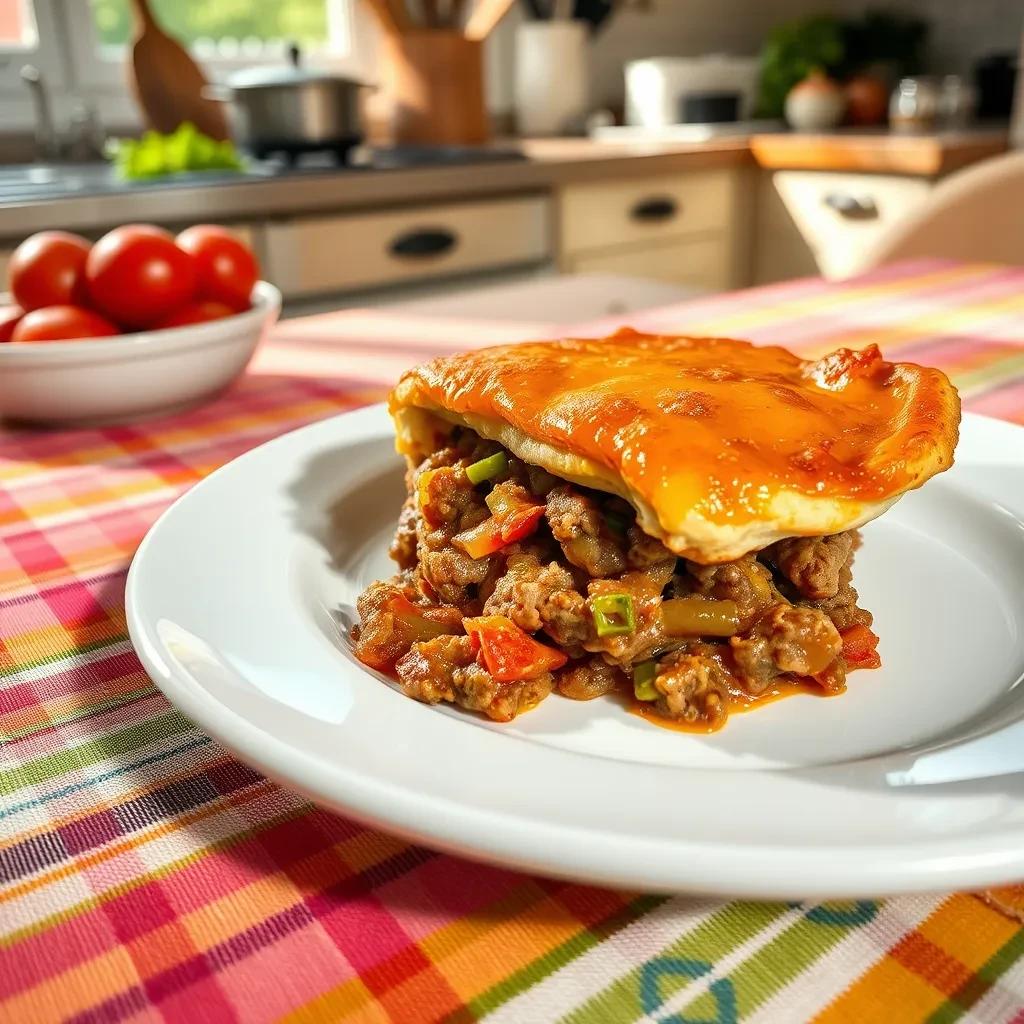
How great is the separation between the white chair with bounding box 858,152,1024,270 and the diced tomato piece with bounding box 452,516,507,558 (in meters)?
2.08

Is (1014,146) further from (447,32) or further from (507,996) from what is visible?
(507,996)

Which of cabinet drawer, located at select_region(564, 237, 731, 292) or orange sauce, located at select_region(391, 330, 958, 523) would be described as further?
cabinet drawer, located at select_region(564, 237, 731, 292)

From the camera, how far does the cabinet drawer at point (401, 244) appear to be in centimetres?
298

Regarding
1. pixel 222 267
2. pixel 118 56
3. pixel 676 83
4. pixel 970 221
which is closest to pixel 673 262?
pixel 676 83

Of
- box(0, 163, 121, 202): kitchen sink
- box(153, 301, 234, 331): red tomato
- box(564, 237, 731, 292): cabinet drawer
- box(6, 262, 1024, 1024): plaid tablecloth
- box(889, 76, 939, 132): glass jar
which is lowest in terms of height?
box(564, 237, 731, 292): cabinet drawer

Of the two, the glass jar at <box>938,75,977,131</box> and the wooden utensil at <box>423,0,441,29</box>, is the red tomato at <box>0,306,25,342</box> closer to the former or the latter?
the wooden utensil at <box>423,0,441,29</box>

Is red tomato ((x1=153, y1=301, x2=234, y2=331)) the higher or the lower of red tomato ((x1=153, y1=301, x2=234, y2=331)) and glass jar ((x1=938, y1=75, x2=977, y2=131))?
the lower

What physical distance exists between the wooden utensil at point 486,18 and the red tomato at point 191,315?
9.33 ft

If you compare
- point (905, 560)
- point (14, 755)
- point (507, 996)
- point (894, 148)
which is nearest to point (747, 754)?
point (507, 996)

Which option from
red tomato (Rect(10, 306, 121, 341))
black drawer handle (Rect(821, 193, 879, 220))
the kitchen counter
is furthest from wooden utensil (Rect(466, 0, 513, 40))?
red tomato (Rect(10, 306, 121, 341))

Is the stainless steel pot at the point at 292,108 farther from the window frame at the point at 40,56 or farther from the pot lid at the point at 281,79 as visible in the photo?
the window frame at the point at 40,56

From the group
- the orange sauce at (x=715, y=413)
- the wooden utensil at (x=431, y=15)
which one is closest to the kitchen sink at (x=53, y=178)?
the wooden utensil at (x=431, y=15)

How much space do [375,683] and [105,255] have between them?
98cm

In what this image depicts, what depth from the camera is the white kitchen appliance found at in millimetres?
4488
